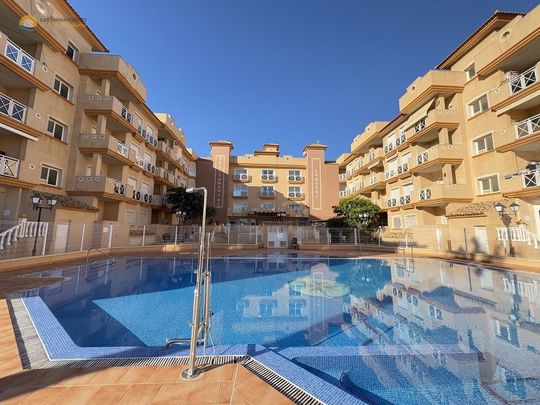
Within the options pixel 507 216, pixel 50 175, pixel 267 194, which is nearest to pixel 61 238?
pixel 50 175

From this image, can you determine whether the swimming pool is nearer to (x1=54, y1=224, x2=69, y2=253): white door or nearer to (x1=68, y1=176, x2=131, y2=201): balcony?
(x1=54, y1=224, x2=69, y2=253): white door

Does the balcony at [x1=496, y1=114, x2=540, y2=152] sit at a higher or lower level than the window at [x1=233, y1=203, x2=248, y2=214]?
higher

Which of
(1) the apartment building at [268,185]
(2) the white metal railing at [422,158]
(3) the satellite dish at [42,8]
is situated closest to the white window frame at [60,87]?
(3) the satellite dish at [42,8]

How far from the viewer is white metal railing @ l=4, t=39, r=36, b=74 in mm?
11586

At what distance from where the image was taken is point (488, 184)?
16812 mm

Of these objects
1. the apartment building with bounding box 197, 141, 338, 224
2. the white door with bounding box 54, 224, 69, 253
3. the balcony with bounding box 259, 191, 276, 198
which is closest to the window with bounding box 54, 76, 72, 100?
the white door with bounding box 54, 224, 69, 253

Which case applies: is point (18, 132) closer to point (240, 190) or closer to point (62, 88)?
point (62, 88)

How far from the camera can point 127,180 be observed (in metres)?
19.7

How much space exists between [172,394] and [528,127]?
67.0 ft

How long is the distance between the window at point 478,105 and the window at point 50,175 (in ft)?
94.8

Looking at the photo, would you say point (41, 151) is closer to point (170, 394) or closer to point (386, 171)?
point (170, 394)

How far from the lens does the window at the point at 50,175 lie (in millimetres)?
14281

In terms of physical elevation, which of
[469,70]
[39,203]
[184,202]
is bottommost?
[39,203]

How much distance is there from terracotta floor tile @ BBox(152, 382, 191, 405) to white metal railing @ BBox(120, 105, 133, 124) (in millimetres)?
20312
